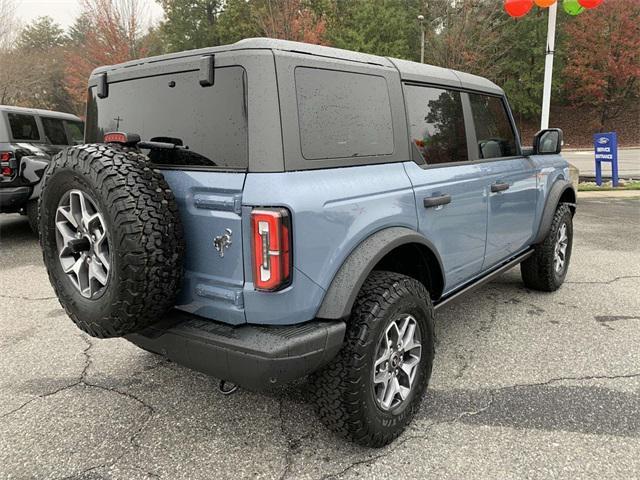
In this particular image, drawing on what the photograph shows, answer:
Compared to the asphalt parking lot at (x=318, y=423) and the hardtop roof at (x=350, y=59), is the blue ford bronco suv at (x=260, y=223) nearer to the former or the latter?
the hardtop roof at (x=350, y=59)

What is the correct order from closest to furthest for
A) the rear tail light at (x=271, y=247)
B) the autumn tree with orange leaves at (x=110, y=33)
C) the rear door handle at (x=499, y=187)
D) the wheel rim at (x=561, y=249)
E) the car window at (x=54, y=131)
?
the rear tail light at (x=271, y=247) < the rear door handle at (x=499, y=187) < the wheel rim at (x=561, y=249) < the car window at (x=54, y=131) < the autumn tree with orange leaves at (x=110, y=33)

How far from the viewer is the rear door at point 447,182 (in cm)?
271

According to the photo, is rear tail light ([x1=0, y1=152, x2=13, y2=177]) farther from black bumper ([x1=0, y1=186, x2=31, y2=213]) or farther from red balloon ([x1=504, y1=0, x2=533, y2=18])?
red balloon ([x1=504, y1=0, x2=533, y2=18])

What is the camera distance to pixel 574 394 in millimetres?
2816

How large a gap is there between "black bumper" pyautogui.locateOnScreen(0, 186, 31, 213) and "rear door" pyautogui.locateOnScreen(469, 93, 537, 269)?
6123 mm

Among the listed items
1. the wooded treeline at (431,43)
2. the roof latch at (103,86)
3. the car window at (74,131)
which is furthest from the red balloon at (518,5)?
the wooded treeline at (431,43)

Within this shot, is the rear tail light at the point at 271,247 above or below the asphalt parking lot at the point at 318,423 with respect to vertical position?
above

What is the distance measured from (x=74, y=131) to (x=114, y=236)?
7402 millimetres

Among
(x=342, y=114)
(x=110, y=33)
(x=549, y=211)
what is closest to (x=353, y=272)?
(x=342, y=114)

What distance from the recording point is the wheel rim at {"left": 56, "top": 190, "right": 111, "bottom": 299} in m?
2.08

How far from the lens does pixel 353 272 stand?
212 cm

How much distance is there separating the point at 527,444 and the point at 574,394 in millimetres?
662

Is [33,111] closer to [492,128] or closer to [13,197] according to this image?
[13,197]

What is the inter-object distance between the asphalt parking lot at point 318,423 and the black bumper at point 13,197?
311 cm
